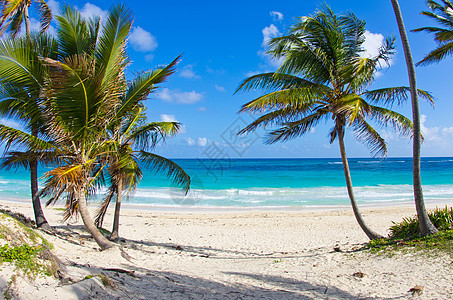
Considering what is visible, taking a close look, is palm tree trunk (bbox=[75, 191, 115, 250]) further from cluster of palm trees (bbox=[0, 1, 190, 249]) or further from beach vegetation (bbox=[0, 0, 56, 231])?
beach vegetation (bbox=[0, 0, 56, 231])

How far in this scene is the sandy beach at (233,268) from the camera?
3.94 meters

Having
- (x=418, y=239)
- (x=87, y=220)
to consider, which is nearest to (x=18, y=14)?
(x=87, y=220)

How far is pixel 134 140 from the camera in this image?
7.67m

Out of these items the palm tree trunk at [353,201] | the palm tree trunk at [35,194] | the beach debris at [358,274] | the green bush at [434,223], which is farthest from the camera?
the palm tree trunk at [353,201]

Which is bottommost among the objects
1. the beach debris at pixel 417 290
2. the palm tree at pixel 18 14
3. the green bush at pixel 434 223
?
the beach debris at pixel 417 290

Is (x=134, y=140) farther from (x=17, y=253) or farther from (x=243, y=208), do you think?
(x=243, y=208)

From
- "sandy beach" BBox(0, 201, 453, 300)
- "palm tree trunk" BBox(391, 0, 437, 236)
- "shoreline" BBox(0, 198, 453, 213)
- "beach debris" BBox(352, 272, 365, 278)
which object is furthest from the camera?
"shoreline" BBox(0, 198, 453, 213)

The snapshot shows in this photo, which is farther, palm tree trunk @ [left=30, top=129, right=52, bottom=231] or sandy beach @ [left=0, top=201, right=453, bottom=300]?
palm tree trunk @ [left=30, top=129, right=52, bottom=231]

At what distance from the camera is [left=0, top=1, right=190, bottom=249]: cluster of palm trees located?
17.1ft

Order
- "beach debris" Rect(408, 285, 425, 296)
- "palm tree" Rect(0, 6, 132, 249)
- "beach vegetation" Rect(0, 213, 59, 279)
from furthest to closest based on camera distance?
"palm tree" Rect(0, 6, 132, 249) < "beach debris" Rect(408, 285, 425, 296) < "beach vegetation" Rect(0, 213, 59, 279)

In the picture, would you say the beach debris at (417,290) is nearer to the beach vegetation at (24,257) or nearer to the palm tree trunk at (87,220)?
the beach vegetation at (24,257)

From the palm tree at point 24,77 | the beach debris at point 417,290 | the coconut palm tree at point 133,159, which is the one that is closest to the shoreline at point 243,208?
the coconut palm tree at point 133,159

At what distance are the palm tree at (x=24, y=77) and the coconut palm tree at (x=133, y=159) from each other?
1.68 metres

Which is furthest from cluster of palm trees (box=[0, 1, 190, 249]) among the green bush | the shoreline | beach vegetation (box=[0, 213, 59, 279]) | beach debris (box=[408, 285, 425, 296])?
the shoreline
